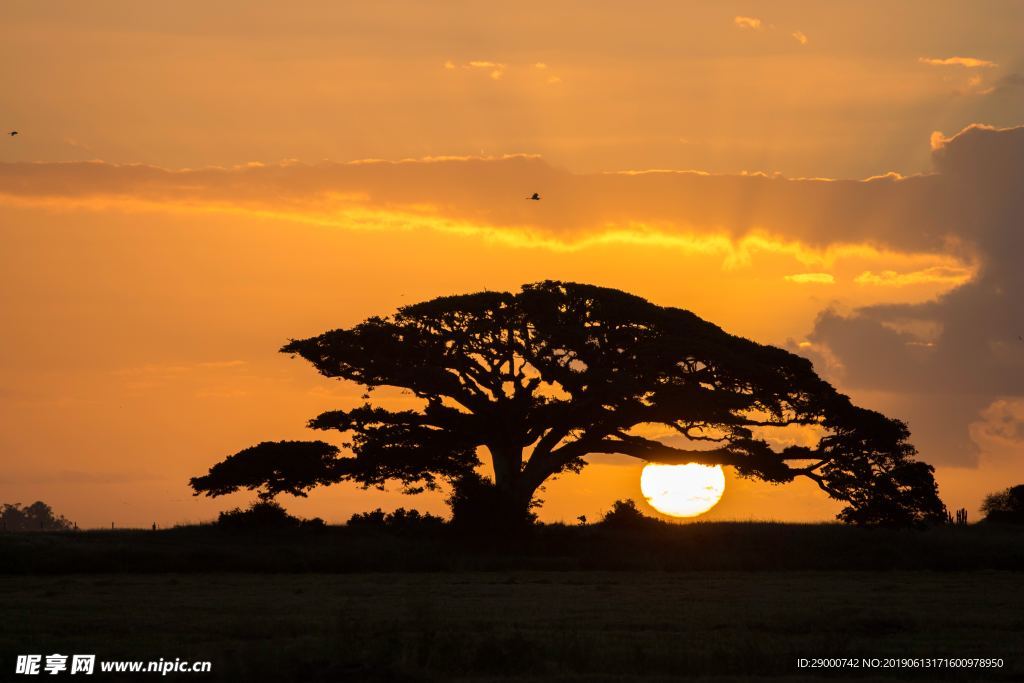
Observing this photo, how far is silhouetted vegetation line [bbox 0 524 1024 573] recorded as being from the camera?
54969 mm

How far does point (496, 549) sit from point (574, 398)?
8.55m

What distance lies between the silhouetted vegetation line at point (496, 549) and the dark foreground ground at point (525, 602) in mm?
128

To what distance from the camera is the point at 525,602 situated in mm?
41688

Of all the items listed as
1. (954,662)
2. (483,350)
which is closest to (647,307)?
(483,350)

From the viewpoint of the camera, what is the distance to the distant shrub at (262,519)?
64.0m

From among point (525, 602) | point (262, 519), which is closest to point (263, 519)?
point (262, 519)

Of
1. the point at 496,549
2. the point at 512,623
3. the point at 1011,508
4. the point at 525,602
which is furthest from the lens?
the point at 1011,508

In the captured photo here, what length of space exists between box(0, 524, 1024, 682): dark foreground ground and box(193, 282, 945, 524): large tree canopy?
308 cm

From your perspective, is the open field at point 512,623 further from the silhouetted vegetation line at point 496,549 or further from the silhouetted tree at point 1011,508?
the silhouetted tree at point 1011,508

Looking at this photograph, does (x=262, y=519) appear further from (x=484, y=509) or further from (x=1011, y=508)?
(x=1011, y=508)

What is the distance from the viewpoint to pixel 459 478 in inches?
2564

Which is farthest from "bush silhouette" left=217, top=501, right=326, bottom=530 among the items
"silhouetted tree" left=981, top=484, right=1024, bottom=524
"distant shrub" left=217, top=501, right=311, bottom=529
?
"silhouetted tree" left=981, top=484, right=1024, bottom=524

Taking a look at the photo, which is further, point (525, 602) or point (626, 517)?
point (626, 517)

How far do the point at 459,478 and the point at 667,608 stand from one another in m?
26.4
